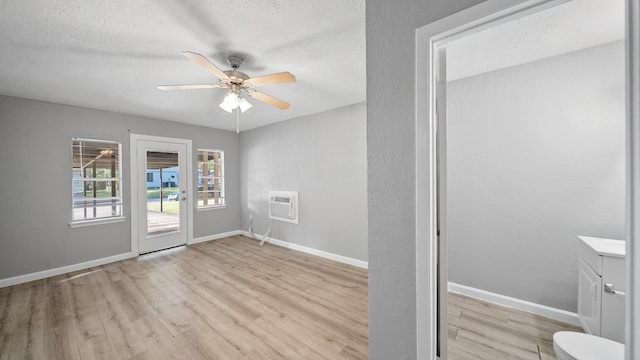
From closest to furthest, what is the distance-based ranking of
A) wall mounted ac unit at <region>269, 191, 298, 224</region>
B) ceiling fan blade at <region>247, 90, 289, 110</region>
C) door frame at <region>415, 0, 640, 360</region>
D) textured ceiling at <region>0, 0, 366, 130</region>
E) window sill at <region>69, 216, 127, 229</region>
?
door frame at <region>415, 0, 640, 360</region> < textured ceiling at <region>0, 0, 366, 130</region> < ceiling fan blade at <region>247, 90, 289, 110</region> < window sill at <region>69, 216, 127, 229</region> < wall mounted ac unit at <region>269, 191, 298, 224</region>

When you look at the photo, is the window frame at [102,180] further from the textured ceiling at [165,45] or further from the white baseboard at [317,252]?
the white baseboard at [317,252]

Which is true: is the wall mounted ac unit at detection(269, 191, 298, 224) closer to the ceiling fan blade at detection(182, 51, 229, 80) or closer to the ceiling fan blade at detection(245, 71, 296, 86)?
the ceiling fan blade at detection(245, 71, 296, 86)

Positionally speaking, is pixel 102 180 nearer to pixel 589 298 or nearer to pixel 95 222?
pixel 95 222

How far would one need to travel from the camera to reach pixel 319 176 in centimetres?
384

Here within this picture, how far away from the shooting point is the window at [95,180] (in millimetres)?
3346

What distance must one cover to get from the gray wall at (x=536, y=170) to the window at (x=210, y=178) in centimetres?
483

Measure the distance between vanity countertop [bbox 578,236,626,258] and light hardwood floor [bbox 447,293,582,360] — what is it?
0.99ft

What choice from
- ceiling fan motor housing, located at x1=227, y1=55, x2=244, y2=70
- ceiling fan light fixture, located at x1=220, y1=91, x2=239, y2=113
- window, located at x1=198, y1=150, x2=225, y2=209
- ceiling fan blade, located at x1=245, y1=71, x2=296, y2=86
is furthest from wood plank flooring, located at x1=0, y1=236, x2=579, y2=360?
ceiling fan motor housing, located at x1=227, y1=55, x2=244, y2=70

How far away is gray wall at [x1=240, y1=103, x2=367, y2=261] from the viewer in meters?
3.37

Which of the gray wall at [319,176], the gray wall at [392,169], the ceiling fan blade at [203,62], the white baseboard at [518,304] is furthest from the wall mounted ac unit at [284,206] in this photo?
the white baseboard at [518,304]

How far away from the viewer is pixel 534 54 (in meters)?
0.76

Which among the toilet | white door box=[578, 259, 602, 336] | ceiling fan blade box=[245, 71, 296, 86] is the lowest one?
the toilet

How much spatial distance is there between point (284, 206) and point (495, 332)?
3.76 metres

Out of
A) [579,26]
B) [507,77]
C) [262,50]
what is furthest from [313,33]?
[579,26]
